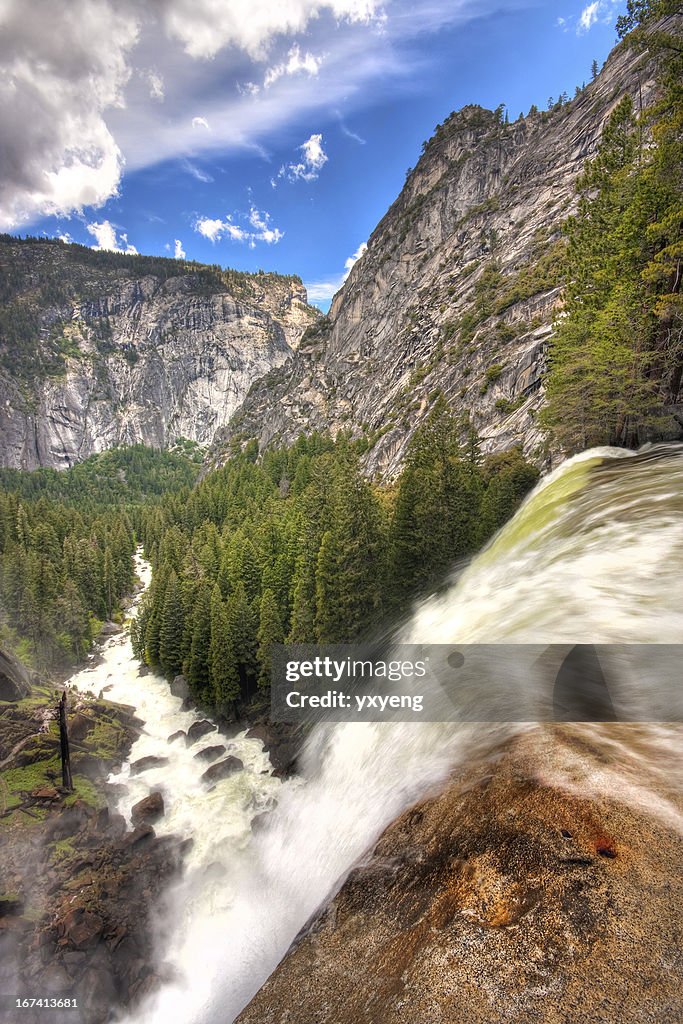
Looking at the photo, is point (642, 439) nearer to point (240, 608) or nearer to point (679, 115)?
point (679, 115)

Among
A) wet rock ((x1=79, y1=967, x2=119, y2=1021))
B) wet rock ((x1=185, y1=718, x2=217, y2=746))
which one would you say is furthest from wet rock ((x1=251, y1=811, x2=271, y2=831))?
wet rock ((x1=185, y1=718, x2=217, y2=746))

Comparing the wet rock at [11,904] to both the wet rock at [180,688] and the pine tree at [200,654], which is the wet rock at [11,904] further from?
the wet rock at [180,688]

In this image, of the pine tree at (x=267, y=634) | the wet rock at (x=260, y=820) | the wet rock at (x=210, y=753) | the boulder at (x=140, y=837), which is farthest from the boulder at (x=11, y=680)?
the wet rock at (x=260, y=820)

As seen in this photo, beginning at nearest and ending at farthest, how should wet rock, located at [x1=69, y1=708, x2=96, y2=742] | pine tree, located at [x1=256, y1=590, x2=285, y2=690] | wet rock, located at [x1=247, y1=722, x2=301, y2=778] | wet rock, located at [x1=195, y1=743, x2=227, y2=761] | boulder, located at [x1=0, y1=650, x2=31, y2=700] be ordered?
wet rock, located at [x1=247, y1=722, x2=301, y2=778], wet rock, located at [x1=195, y1=743, x2=227, y2=761], wet rock, located at [x1=69, y1=708, x2=96, y2=742], boulder, located at [x1=0, y1=650, x2=31, y2=700], pine tree, located at [x1=256, y1=590, x2=285, y2=690]

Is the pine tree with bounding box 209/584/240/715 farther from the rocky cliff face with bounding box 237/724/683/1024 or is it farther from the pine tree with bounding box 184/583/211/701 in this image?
the rocky cliff face with bounding box 237/724/683/1024

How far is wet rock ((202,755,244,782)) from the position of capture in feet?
97.6

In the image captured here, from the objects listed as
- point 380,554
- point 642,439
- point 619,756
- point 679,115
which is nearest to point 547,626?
point 619,756

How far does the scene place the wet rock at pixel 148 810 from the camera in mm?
26141

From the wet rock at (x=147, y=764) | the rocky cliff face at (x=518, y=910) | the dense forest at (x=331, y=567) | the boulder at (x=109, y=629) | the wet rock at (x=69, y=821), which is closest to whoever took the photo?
the rocky cliff face at (x=518, y=910)

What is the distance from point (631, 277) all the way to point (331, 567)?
23.1m

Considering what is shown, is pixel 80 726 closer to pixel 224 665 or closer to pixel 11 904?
pixel 224 665

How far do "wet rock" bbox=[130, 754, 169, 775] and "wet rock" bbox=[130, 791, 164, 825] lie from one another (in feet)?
14.5

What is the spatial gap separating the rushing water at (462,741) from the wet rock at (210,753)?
372 inches

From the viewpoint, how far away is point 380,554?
102ft
